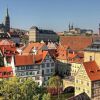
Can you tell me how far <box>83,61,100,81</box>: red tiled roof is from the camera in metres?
49.3

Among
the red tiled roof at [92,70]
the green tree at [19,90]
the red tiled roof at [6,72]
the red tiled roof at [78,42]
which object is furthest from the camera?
the red tiled roof at [78,42]

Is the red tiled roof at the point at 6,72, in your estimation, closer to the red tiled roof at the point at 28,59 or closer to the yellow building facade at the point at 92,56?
the red tiled roof at the point at 28,59

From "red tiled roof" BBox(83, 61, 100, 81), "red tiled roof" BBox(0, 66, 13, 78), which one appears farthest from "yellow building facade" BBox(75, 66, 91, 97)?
"red tiled roof" BBox(0, 66, 13, 78)

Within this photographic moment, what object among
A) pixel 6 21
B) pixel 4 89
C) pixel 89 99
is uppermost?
pixel 6 21

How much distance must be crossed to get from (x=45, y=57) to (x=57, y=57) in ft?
31.6

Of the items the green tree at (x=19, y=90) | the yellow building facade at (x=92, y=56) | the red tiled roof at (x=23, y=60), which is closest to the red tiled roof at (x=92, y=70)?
the yellow building facade at (x=92, y=56)

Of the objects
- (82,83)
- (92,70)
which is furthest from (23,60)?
(92,70)

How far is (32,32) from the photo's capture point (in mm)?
158875

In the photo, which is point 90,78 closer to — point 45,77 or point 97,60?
point 97,60

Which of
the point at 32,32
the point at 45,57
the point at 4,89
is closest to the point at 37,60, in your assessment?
the point at 45,57

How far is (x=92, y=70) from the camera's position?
165 feet

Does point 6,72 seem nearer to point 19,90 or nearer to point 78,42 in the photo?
point 19,90

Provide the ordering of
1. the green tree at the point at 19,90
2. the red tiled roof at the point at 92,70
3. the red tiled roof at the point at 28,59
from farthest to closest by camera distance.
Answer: the red tiled roof at the point at 28,59 < the red tiled roof at the point at 92,70 < the green tree at the point at 19,90

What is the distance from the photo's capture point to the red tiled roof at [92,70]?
49312 mm
